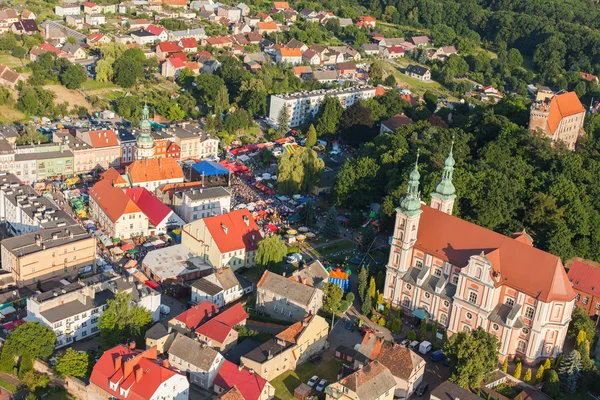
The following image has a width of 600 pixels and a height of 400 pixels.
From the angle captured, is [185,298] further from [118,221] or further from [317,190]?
[317,190]

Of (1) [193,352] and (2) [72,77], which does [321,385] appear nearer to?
(1) [193,352]

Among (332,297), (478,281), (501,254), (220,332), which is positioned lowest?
(332,297)

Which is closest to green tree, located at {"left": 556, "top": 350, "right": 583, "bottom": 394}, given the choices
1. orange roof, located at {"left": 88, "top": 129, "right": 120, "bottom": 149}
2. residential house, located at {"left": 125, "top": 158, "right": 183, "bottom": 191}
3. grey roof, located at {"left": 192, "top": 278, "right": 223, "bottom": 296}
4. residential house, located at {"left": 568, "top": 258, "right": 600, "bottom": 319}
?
residential house, located at {"left": 568, "top": 258, "right": 600, "bottom": 319}

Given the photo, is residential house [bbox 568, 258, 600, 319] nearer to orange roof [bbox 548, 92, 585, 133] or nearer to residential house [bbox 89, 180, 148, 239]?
orange roof [bbox 548, 92, 585, 133]

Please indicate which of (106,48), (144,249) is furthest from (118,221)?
(106,48)

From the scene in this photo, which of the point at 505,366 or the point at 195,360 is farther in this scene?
the point at 505,366

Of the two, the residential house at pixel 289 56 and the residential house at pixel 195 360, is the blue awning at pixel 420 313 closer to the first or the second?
the residential house at pixel 195 360

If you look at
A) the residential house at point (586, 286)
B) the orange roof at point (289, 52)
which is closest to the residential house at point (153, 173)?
the residential house at point (586, 286)

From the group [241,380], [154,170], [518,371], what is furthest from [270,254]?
[154,170]
